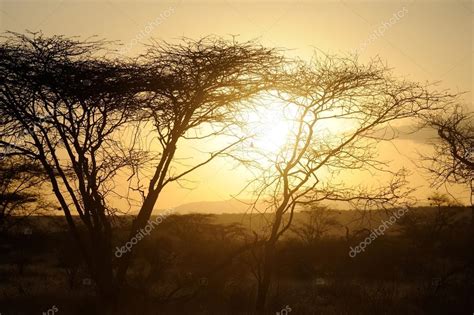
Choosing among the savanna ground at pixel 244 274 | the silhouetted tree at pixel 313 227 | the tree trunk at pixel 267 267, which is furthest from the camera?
the silhouetted tree at pixel 313 227

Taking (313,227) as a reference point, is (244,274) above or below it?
below

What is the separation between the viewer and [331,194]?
11742 millimetres

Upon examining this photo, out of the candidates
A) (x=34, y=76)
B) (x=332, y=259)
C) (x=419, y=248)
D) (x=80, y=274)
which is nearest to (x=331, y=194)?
(x=34, y=76)

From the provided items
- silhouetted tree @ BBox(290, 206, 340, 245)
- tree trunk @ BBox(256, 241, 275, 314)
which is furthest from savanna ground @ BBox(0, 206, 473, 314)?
tree trunk @ BBox(256, 241, 275, 314)

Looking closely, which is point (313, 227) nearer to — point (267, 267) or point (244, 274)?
point (244, 274)

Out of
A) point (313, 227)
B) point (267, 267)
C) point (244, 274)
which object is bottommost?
point (244, 274)

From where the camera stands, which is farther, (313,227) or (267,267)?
(313,227)

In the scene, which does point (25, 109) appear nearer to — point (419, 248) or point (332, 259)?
point (332, 259)

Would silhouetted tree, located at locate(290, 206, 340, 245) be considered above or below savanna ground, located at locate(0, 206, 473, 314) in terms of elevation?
above

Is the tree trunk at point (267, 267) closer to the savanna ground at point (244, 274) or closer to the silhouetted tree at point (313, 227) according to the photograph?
the savanna ground at point (244, 274)

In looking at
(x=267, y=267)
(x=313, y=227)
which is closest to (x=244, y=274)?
(x=267, y=267)

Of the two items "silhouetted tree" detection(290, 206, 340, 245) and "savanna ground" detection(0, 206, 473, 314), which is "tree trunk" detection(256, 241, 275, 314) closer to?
"savanna ground" detection(0, 206, 473, 314)

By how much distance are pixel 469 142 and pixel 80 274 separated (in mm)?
15719

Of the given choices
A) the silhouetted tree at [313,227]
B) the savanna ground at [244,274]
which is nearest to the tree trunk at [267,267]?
the savanna ground at [244,274]
